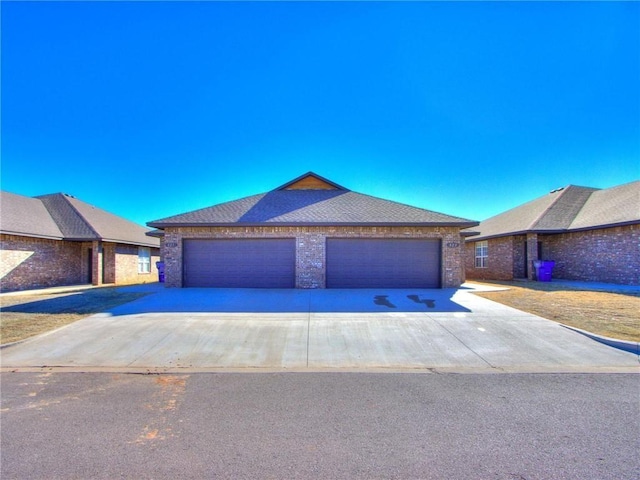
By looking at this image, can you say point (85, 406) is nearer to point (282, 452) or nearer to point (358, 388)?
point (282, 452)

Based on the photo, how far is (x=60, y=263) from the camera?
18.8 m

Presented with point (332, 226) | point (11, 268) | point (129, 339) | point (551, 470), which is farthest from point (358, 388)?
point (11, 268)

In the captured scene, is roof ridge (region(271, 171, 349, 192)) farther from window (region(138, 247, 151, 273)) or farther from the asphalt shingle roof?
window (region(138, 247, 151, 273))

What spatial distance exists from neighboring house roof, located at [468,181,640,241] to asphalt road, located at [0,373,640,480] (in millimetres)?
15854

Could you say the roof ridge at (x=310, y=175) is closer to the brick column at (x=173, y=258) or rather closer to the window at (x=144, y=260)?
the brick column at (x=173, y=258)

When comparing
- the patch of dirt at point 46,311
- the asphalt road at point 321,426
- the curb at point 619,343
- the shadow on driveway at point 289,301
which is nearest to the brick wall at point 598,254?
the shadow on driveway at point 289,301

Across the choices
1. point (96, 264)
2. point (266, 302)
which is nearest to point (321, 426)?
point (266, 302)

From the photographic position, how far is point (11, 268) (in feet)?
53.6

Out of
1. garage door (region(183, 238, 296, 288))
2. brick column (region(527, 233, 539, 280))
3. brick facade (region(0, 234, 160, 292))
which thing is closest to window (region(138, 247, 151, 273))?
brick facade (region(0, 234, 160, 292))

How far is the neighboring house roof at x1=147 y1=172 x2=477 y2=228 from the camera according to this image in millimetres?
14008

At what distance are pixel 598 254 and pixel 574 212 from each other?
377 centimetres

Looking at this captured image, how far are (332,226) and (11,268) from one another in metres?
15.8

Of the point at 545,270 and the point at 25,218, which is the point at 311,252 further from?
the point at 25,218

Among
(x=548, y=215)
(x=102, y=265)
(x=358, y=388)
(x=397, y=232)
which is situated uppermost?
(x=548, y=215)
